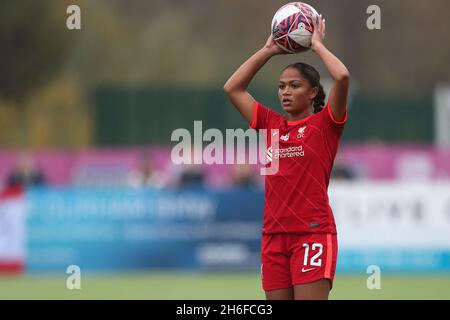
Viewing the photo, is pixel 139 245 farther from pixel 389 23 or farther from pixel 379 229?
pixel 389 23

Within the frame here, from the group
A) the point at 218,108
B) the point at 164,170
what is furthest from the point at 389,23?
the point at 164,170

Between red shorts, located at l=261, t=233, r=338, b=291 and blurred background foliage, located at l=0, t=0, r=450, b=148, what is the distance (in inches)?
727

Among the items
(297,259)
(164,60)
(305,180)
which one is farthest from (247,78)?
(164,60)

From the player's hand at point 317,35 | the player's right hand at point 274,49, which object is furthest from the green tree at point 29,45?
the player's hand at point 317,35

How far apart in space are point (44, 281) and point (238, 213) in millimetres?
3334

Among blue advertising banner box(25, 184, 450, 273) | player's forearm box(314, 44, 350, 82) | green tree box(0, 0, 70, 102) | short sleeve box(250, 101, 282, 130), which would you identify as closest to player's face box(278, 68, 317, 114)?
short sleeve box(250, 101, 282, 130)

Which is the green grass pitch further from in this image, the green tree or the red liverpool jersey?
the green tree

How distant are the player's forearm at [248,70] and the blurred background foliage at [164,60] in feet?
58.8

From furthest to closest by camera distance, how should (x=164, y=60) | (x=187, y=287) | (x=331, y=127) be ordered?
(x=164, y=60) → (x=187, y=287) → (x=331, y=127)

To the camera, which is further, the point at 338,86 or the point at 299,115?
the point at 299,115

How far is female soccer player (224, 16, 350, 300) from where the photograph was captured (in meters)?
7.17

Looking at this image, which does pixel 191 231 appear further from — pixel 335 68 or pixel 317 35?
pixel 335 68

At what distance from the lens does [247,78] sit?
7727mm

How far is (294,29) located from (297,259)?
162 cm
